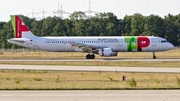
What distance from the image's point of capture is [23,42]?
245ft

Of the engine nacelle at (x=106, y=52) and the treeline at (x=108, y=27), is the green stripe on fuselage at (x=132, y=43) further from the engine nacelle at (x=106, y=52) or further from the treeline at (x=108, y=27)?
the treeline at (x=108, y=27)

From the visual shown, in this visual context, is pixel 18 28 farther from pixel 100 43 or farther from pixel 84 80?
pixel 84 80

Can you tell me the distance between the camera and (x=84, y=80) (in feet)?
122

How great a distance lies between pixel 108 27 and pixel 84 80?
102m

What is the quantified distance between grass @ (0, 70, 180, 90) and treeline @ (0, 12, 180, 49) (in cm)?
9111
